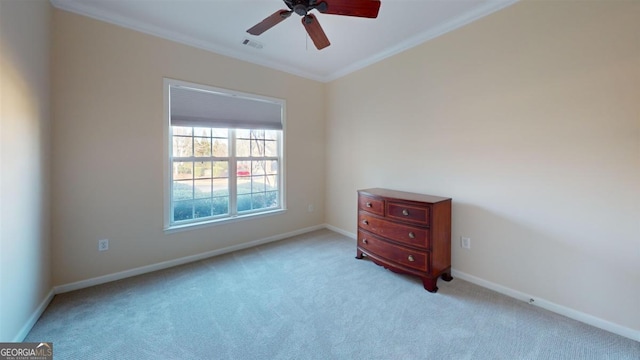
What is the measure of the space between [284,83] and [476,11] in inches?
100

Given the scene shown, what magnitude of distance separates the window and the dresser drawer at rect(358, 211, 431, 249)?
152 cm

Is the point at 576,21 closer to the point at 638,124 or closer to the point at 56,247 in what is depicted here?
the point at 638,124

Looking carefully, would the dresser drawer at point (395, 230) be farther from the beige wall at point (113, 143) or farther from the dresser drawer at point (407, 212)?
the beige wall at point (113, 143)

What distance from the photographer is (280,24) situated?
8.66ft

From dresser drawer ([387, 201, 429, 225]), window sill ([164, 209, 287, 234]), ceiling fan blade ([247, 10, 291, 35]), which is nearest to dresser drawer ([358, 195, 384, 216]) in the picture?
dresser drawer ([387, 201, 429, 225])

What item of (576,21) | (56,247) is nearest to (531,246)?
(576,21)

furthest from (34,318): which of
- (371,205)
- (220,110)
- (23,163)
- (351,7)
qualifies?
(351,7)

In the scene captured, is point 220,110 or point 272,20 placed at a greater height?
point 272,20

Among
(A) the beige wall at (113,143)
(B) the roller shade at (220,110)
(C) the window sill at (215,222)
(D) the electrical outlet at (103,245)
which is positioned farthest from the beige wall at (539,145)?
(D) the electrical outlet at (103,245)

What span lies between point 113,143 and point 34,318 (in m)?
1.60

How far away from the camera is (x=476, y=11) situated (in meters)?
2.38

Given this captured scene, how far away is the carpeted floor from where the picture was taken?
1658 mm

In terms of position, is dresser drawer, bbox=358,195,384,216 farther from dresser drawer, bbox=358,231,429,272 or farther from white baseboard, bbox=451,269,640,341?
white baseboard, bbox=451,269,640,341

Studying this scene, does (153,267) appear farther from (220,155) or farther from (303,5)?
(303,5)
